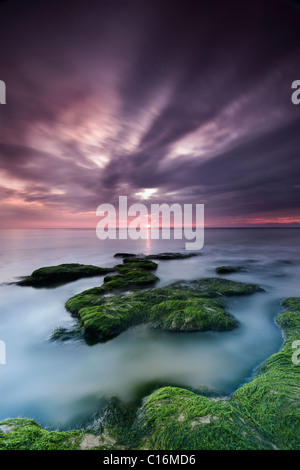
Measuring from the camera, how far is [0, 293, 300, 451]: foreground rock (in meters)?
2.52

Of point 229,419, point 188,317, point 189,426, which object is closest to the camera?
point 189,426

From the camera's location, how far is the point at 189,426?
2.69 metres

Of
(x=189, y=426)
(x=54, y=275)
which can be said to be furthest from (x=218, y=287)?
(x=54, y=275)

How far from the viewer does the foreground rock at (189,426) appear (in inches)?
99.3

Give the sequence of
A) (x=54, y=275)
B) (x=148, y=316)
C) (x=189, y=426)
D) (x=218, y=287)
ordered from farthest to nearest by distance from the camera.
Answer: (x=54, y=275)
(x=218, y=287)
(x=148, y=316)
(x=189, y=426)

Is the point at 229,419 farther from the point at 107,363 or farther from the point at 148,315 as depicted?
the point at 148,315

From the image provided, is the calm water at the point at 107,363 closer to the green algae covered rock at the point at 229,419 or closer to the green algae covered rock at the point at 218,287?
the green algae covered rock at the point at 229,419

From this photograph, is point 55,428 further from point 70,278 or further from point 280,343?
point 70,278

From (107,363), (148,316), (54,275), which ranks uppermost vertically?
(54,275)

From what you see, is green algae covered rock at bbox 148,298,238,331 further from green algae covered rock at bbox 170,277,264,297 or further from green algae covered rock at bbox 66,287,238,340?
green algae covered rock at bbox 170,277,264,297

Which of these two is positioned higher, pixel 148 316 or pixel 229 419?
pixel 229 419

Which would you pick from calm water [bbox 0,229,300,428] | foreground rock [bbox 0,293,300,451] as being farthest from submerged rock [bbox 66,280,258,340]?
foreground rock [bbox 0,293,300,451]

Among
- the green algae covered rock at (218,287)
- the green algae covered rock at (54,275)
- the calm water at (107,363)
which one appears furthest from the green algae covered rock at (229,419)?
the green algae covered rock at (54,275)
